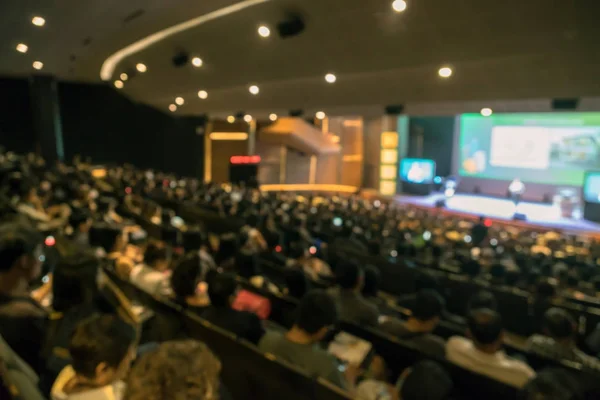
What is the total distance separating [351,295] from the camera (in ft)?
11.4

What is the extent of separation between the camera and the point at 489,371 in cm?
262

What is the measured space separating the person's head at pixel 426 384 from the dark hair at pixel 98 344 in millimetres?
1323

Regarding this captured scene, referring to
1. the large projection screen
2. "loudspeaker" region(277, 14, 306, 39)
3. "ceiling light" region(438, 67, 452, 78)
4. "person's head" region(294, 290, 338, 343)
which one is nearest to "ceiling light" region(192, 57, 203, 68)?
"loudspeaker" region(277, 14, 306, 39)

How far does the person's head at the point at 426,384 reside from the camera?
218cm

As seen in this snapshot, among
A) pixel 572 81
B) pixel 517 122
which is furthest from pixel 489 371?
pixel 517 122

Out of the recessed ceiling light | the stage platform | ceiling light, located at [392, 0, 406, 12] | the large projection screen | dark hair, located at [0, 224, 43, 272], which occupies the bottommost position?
the stage platform

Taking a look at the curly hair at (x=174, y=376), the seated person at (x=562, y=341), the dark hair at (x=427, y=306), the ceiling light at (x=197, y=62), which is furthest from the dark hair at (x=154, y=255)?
the ceiling light at (x=197, y=62)

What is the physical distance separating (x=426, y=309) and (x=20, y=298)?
96.8 inches

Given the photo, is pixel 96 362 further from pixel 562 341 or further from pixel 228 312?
pixel 562 341

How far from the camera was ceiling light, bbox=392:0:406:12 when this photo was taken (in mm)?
5072

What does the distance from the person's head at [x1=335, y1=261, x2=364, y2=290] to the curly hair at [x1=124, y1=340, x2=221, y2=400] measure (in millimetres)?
2233

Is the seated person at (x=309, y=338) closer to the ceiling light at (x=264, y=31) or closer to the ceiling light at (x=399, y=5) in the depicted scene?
the ceiling light at (x=399, y=5)

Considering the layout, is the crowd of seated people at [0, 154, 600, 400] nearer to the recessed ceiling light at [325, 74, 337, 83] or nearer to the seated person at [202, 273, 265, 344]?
the seated person at [202, 273, 265, 344]

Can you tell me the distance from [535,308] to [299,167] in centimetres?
1540
